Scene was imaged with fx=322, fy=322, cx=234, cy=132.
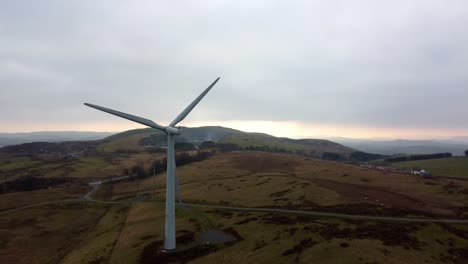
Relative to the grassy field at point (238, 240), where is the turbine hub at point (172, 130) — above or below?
above

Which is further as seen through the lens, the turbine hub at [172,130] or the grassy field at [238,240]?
the turbine hub at [172,130]

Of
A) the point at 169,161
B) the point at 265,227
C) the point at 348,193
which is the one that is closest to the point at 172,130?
the point at 169,161

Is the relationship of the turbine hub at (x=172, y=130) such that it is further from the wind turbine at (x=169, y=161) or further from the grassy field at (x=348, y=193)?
the grassy field at (x=348, y=193)

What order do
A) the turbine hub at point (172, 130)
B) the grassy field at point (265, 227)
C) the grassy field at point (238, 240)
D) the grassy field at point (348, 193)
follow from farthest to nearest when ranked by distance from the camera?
the grassy field at point (348, 193) < the turbine hub at point (172, 130) < the grassy field at point (265, 227) < the grassy field at point (238, 240)

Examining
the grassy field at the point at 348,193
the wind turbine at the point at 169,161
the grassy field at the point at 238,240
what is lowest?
the grassy field at the point at 238,240

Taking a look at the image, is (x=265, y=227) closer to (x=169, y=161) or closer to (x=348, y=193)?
(x=169, y=161)

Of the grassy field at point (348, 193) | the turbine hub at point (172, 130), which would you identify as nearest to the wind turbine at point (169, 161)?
the turbine hub at point (172, 130)

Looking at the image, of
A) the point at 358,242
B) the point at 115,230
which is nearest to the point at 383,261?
the point at 358,242

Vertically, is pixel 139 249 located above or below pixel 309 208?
below

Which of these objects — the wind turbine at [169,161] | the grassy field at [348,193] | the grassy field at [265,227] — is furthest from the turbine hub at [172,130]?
the grassy field at [348,193]

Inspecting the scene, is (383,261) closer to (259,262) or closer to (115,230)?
(259,262)

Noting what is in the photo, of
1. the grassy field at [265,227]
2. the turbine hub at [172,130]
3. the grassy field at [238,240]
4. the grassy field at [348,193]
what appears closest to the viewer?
the grassy field at [238,240]
